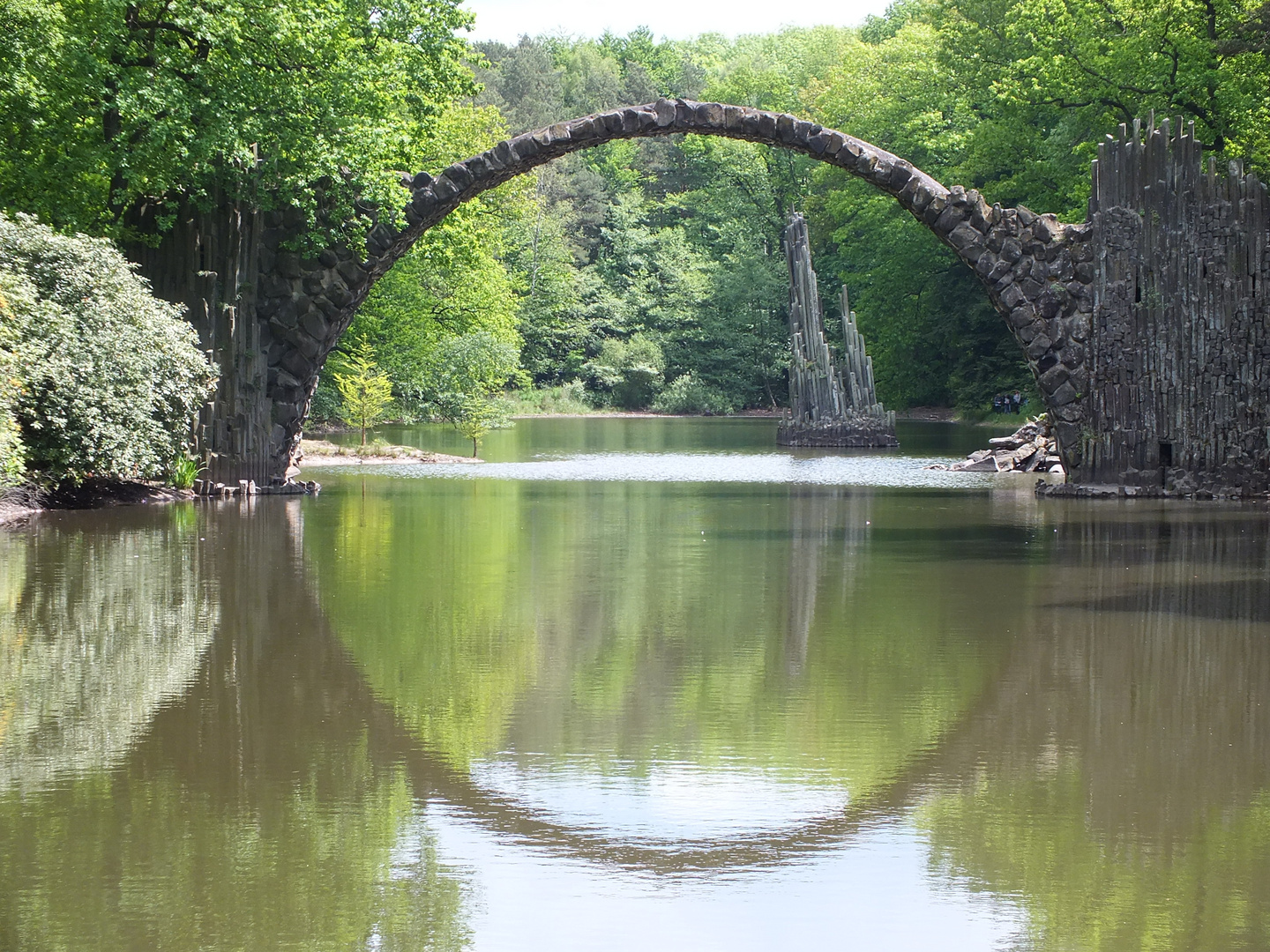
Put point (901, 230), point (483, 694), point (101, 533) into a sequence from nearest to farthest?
point (483, 694) < point (101, 533) < point (901, 230)

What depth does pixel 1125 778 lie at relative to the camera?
5707 millimetres

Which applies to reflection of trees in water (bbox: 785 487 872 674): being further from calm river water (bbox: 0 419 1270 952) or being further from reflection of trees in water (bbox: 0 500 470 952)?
reflection of trees in water (bbox: 0 500 470 952)

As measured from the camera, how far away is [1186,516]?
51.0 ft

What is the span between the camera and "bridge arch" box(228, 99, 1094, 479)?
18.2m

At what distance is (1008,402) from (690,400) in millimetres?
22005

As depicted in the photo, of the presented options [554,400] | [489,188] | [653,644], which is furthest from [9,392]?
[554,400]

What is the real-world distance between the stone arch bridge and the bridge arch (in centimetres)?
2

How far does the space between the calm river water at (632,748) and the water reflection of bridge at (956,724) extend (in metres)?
0.02

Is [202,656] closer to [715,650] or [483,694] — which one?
[483,694]

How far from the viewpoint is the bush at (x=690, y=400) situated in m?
66.3

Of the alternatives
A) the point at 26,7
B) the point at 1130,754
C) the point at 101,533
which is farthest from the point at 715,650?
the point at 26,7

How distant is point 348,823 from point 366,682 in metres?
2.31

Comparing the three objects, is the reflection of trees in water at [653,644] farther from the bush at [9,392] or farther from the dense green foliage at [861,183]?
the dense green foliage at [861,183]

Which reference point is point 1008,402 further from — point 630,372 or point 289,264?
point 289,264
